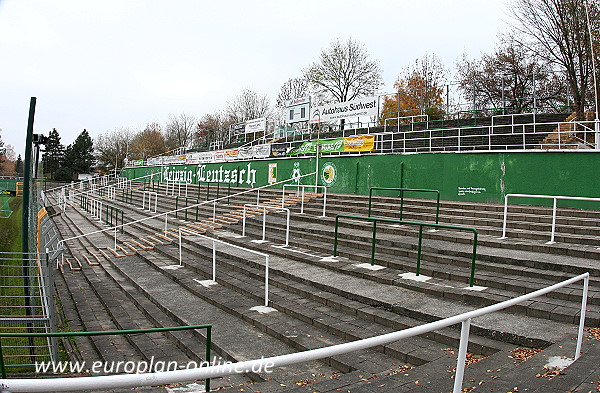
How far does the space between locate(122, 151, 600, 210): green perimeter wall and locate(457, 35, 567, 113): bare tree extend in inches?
520

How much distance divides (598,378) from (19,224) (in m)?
31.6

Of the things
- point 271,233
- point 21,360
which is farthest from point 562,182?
point 21,360

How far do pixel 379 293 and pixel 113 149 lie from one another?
8735cm

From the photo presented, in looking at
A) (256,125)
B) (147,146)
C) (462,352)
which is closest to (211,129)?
(147,146)

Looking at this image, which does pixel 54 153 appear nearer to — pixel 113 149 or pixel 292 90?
pixel 113 149

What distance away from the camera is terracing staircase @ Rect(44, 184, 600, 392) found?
496 centimetres

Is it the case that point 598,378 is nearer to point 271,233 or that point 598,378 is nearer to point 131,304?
point 131,304

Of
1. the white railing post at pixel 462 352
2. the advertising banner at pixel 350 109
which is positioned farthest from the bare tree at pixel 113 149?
the white railing post at pixel 462 352

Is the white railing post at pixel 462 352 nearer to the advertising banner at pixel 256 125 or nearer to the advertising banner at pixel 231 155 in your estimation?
the advertising banner at pixel 231 155

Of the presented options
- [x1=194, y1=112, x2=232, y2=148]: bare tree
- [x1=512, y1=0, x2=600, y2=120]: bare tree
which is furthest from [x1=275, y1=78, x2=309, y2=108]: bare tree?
[x1=512, y1=0, x2=600, y2=120]: bare tree

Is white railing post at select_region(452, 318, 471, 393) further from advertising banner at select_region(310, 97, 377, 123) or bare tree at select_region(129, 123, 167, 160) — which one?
bare tree at select_region(129, 123, 167, 160)

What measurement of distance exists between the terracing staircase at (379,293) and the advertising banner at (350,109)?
1126cm

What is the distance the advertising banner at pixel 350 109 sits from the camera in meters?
23.5

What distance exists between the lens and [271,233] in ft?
43.8
